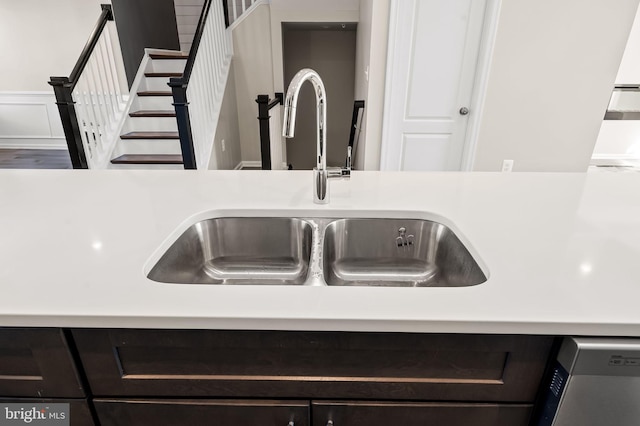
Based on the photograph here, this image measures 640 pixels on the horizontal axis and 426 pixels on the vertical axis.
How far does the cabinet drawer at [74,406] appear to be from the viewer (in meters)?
0.76

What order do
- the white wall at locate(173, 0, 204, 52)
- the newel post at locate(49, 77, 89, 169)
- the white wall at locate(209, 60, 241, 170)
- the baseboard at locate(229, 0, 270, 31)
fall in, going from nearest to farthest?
the newel post at locate(49, 77, 89, 169)
the white wall at locate(209, 60, 241, 170)
the baseboard at locate(229, 0, 270, 31)
the white wall at locate(173, 0, 204, 52)

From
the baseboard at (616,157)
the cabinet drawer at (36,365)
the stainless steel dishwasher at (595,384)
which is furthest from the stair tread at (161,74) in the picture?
the baseboard at (616,157)

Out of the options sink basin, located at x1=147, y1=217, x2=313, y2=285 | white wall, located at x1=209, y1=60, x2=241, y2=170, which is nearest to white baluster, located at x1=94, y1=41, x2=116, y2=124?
white wall, located at x1=209, y1=60, x2=241, y2=170

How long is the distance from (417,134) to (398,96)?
374mm

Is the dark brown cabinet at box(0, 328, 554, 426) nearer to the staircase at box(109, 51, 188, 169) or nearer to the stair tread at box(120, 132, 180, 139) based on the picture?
the staircase at box(109, 51, 188, 169)

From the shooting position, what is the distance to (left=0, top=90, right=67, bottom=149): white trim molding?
560 centimetres

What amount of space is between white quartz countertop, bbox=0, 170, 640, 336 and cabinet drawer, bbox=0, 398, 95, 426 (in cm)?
20

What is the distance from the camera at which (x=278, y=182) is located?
134 centimetres

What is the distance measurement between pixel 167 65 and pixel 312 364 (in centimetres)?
471

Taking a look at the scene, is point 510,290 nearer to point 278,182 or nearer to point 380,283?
point 380,283

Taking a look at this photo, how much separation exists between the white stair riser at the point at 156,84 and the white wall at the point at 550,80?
3.55 meters

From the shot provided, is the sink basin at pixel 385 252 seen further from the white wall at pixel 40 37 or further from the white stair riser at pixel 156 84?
the white wall at pixel 40 37

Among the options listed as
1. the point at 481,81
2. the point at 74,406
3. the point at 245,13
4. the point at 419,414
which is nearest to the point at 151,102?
the point at 245,13

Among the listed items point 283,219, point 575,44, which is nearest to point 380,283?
point 283,219
